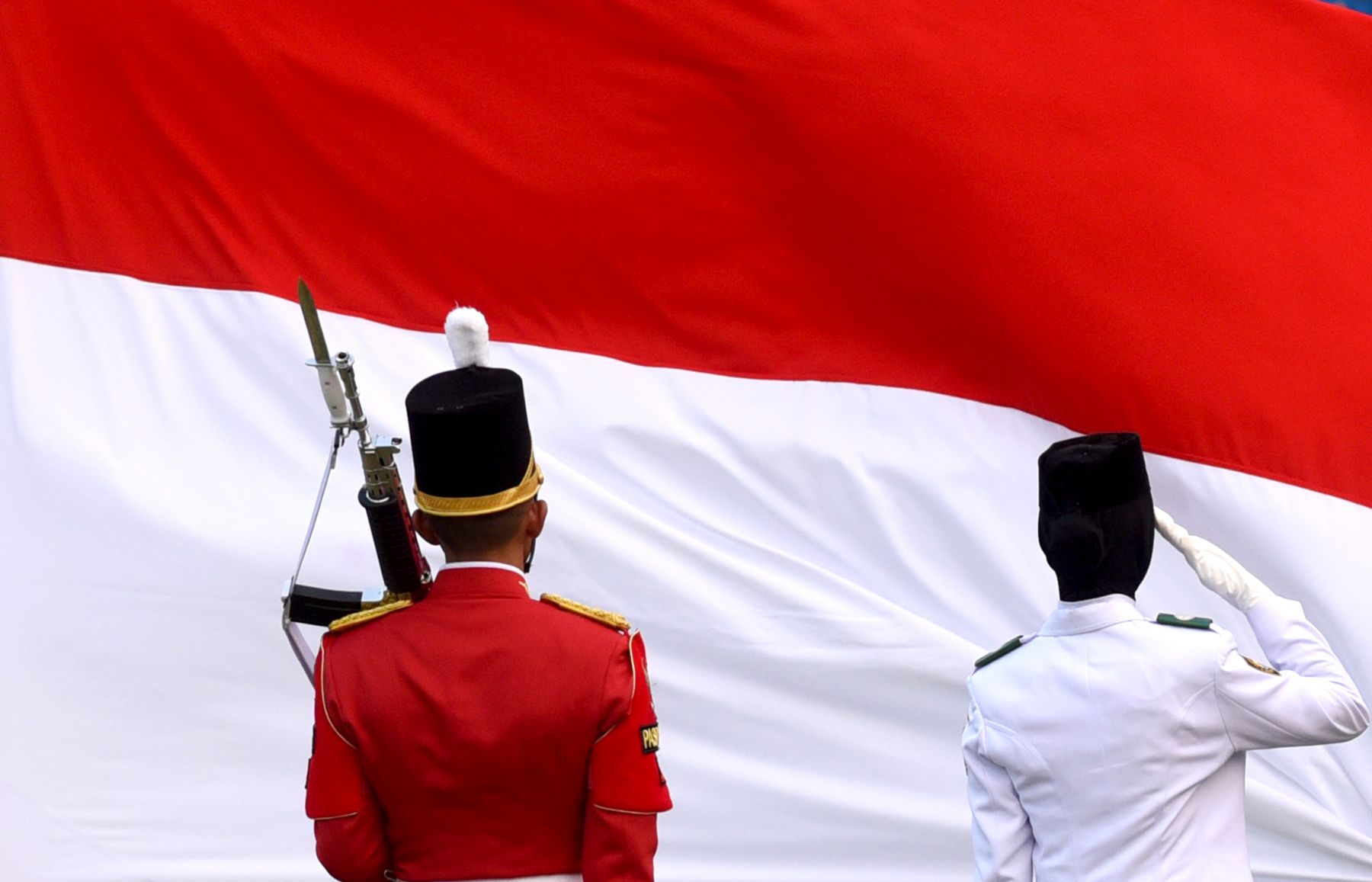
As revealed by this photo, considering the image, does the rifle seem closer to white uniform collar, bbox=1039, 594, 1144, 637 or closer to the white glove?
white uniform collar, bbox=1039, 594, 1144, 637

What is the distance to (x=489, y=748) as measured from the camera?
1.48 metres

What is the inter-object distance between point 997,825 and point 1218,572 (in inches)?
16.5

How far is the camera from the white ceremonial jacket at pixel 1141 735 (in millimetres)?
1700

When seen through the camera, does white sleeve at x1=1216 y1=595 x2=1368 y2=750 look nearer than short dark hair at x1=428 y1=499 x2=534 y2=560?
No

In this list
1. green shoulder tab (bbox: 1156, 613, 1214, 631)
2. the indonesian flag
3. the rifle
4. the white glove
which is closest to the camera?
the rifle

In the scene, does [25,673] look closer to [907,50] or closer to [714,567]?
[714,567]

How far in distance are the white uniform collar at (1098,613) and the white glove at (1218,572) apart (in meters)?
0.12

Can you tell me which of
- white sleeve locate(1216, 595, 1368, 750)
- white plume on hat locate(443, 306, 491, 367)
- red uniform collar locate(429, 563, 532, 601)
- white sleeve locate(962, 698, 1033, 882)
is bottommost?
white sleeve locate(962, 698, 1033, 882)

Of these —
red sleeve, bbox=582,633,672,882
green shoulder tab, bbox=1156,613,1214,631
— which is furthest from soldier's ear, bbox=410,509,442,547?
green shoulder tab, bbox=1156,613,1214,631

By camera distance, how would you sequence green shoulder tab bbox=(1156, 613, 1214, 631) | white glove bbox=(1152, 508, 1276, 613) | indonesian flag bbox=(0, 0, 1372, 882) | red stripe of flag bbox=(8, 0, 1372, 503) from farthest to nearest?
red stripe of flag bbox=(8, 0, 1372, 503) < indonesian flag bbox=(0, 0, 1372, 882) < white glove bbox=(1152, 508, 1276, 613) < green shoulder tab bbox=(1156, 613, 1214, 631)

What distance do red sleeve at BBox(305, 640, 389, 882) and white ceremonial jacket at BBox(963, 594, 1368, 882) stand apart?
75 cm

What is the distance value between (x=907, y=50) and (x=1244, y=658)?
136 centimetres

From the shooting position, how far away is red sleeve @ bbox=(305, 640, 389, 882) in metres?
1.51

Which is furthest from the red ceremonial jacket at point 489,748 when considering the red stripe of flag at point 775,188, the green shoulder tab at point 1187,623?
the red stripe of flag at point 775,188
